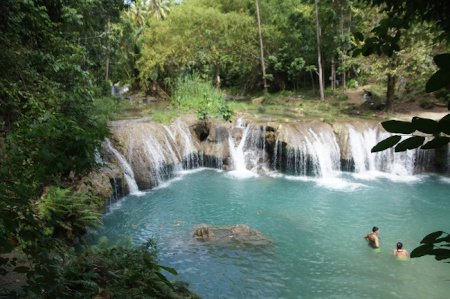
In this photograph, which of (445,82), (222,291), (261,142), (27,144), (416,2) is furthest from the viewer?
(261,142)

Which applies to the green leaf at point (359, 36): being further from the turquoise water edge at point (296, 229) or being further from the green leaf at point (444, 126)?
the turquoise water edge at point (296, 229)

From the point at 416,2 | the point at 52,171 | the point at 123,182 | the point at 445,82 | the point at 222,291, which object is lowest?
the point at 222,291

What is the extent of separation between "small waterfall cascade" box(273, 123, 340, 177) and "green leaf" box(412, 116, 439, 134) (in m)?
12.9

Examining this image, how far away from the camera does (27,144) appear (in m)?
3.40

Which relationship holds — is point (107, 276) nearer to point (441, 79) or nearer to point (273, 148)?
point (441, 79)

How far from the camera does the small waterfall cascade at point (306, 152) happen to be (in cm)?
1356

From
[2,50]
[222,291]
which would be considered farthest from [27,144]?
[222,291]

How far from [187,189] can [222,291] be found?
568 cm

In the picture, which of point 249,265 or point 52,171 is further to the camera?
point 249,265

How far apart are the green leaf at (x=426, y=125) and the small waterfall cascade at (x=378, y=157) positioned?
44.6ft

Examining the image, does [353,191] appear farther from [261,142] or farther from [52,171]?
[52,171]

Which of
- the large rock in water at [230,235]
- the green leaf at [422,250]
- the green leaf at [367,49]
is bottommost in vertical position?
the large rock in water at [230,235]

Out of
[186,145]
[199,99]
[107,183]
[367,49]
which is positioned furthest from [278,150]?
[367,49]

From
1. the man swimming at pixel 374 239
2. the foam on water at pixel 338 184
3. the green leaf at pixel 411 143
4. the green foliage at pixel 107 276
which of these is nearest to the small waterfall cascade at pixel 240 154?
the foam on water at pixel 338 184
